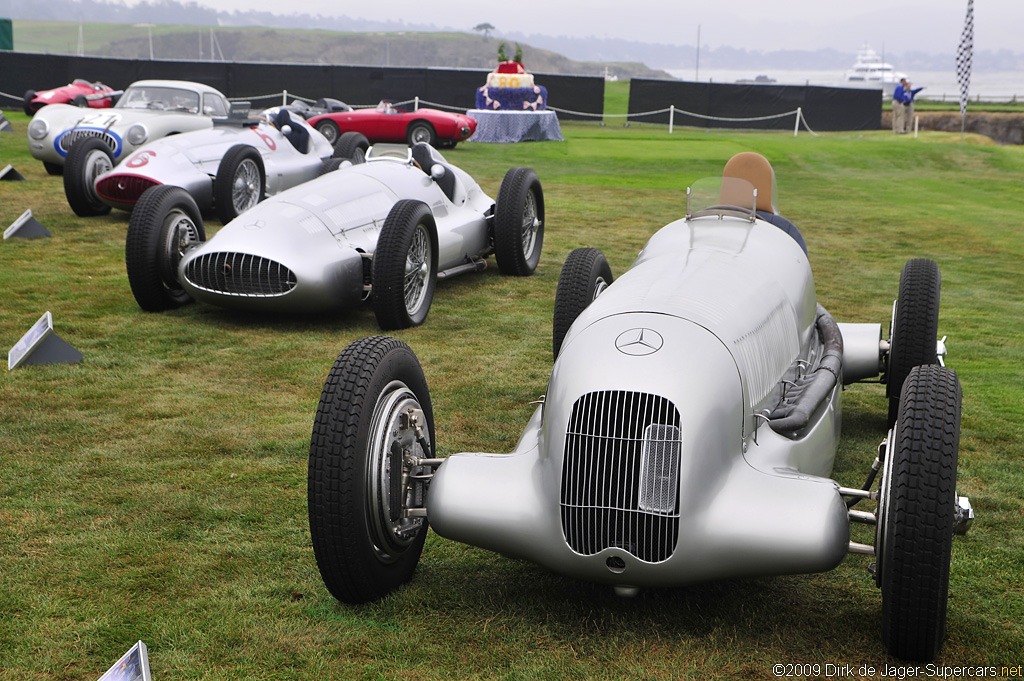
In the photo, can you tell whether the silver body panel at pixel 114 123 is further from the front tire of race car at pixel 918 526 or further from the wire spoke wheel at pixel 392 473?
the front tire of race car at pixel 918 526

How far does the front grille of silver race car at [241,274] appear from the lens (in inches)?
255

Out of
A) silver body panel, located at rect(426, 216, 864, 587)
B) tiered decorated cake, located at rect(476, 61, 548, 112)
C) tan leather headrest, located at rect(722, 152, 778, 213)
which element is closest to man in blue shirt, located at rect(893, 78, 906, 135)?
tiered decorated cake, located at rect(476, 61, 548, 112)

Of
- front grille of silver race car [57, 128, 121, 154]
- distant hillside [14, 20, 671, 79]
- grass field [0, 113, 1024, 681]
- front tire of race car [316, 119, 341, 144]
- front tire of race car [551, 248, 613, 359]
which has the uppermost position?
distant hillside [14, 20, 671, 79]

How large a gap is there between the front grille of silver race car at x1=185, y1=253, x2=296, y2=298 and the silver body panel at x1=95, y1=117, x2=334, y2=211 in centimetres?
390

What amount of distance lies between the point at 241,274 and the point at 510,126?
708 inches

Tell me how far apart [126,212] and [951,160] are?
18022 millimetres

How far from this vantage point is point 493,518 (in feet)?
9.53

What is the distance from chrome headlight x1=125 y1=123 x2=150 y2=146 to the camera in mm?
12516

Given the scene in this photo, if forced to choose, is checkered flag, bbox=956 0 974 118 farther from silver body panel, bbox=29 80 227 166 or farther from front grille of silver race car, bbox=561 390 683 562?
front grille of silver race car, bbox=561 390 683 562

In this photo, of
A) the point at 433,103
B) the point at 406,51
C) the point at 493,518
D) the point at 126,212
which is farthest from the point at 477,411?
the point at 406,51

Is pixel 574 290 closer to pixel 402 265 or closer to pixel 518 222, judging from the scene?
pixel 402 265

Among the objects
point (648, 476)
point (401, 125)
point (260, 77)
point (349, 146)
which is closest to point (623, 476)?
point (648, 476)

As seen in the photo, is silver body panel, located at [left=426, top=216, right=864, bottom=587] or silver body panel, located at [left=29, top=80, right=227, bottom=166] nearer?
silver body panel, located at [left=426, top=216, right=864, bottom=587]

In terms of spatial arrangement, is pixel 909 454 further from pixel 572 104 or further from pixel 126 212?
pixel 572 104
